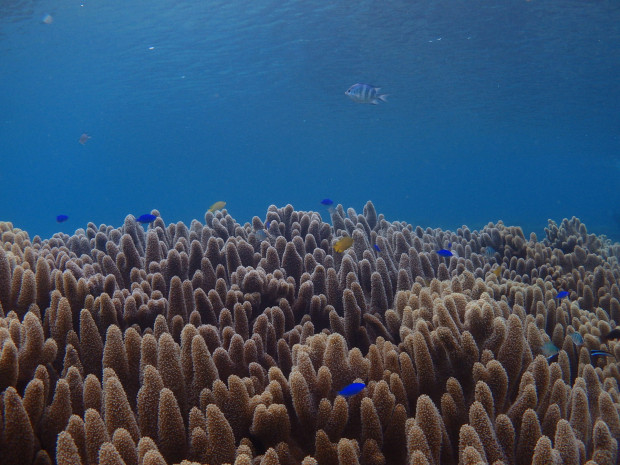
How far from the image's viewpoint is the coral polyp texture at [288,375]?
1.89 meters

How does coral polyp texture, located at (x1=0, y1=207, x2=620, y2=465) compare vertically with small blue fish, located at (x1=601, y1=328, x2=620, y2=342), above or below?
below

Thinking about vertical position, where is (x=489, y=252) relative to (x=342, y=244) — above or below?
above

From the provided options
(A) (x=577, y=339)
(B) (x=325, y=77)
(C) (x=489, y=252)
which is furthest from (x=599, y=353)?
(B) (x=325, y=77)

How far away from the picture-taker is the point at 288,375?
2.79 metres

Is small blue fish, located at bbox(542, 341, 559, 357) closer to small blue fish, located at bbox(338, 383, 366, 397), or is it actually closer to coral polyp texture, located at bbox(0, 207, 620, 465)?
coral polyp texture, located at bbox(0, 207, 620, 465)

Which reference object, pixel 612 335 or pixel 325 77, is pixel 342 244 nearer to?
pixel 612 335

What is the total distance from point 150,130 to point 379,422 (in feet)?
279

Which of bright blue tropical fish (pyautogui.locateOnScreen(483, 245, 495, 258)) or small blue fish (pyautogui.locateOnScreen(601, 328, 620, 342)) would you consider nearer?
small blue fish (pyautogui.locateOnScreen(601, 328, 620, 342))

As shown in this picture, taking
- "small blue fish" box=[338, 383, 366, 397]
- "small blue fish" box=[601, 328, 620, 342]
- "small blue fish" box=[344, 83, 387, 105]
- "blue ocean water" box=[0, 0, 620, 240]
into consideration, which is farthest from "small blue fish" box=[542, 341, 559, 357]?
"blue ocean water" box=[0, 0, 620, 240]

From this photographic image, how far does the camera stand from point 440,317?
2.62 m

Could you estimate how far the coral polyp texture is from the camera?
189 cm

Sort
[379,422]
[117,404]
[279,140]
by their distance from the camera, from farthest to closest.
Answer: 1. [279,140]
2. [379,422]
3. [117,404]

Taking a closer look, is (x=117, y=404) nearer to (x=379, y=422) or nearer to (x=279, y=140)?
(x=379, y=422)

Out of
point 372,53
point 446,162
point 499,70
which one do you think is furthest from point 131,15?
point 446,162
